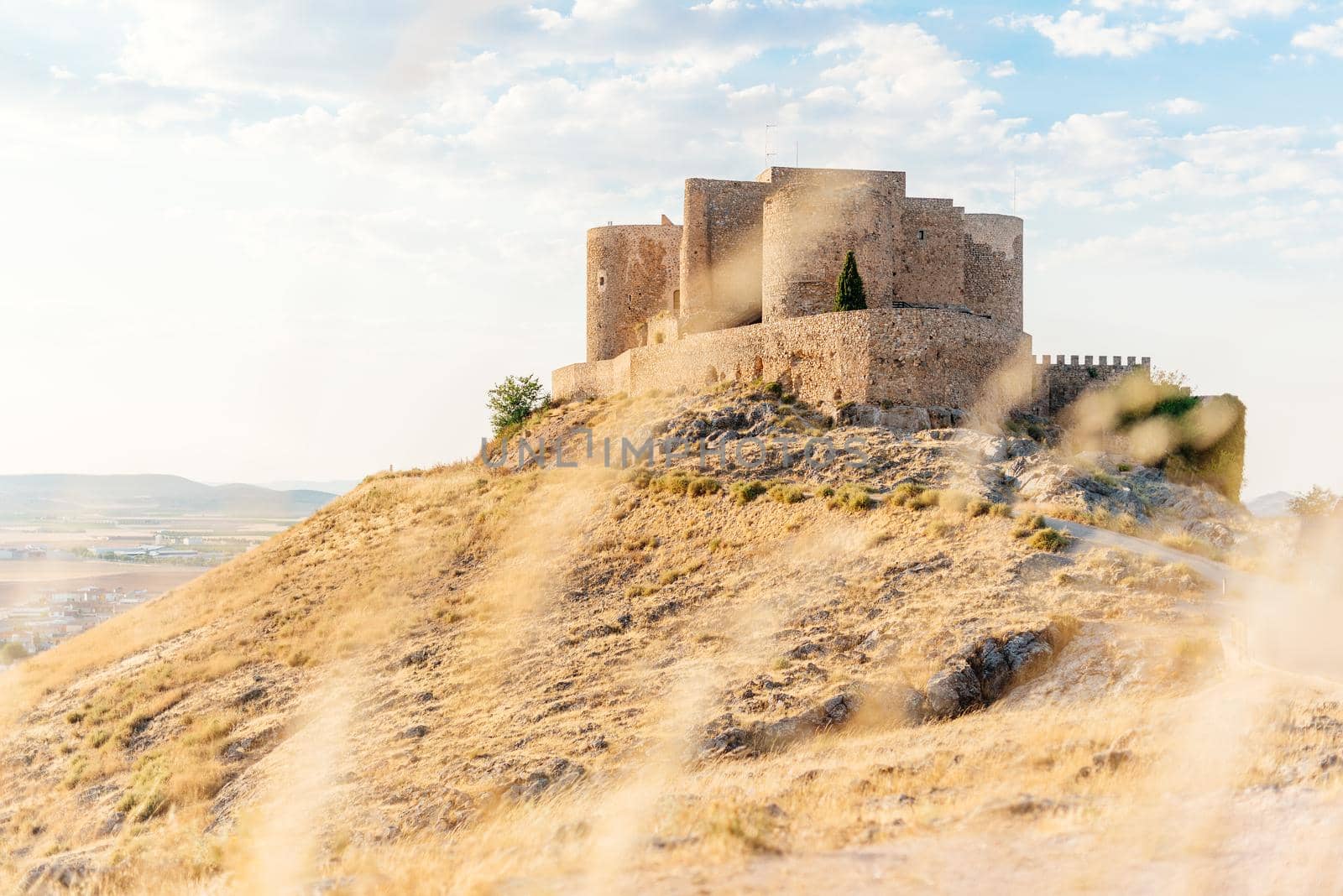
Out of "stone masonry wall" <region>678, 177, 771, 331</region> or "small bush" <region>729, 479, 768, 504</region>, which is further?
"stone masonry wall" <region>678, 177, 771, 331</region>

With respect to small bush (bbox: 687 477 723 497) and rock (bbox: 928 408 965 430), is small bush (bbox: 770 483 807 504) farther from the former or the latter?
rock (bbox: 928 408 965 430)

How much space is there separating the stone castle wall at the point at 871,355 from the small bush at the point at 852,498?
4744mm

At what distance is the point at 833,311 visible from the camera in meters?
28.0

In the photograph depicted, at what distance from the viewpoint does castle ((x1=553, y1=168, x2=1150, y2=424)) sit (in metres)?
25.7

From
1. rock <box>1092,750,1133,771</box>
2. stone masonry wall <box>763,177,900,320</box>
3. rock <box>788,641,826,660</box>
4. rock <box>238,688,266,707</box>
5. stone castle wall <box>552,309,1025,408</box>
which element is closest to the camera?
rock <box>1092,750,1133,771</box>

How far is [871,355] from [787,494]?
522cm

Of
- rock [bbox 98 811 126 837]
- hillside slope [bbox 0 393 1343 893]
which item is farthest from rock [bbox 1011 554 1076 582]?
rock [bbox 98 811 126 837]

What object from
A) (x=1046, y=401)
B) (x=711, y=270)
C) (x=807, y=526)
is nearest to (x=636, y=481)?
(x=807, y=526)

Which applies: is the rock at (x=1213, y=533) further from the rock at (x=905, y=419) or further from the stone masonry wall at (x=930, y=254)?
the stone masonry wall at (x=930, y=254)

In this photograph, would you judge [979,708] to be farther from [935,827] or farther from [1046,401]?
[1046,401]

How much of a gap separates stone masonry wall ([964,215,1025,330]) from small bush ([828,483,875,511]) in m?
14.1

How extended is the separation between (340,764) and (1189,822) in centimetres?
1133

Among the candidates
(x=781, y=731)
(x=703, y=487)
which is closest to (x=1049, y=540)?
(x=781, y=731)

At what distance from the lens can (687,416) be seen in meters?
28.0
